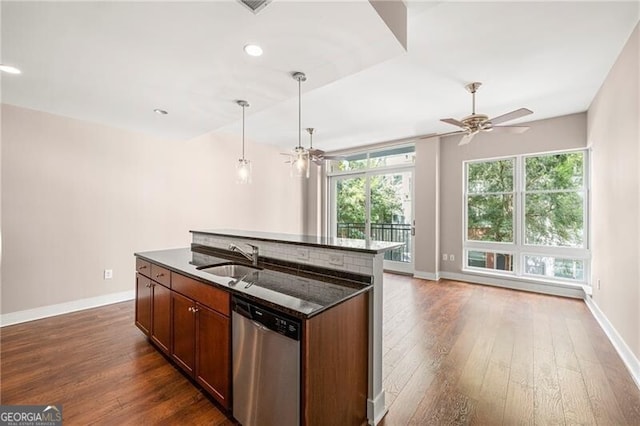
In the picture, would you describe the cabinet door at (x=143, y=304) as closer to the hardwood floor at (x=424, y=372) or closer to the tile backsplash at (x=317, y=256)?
the hardwood floor at (x=424, y=372)

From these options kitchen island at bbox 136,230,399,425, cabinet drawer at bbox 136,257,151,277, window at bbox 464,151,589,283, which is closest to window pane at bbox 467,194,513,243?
window at bbox 464,151,589,283

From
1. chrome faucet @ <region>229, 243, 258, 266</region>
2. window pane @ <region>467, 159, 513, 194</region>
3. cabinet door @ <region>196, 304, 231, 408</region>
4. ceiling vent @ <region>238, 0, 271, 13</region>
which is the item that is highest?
ceiling vent @ <region>238, 0, 271, 13</region>

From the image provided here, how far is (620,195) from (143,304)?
486cm

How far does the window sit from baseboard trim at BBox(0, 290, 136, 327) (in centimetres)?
594

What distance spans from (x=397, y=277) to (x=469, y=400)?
12.1 feet

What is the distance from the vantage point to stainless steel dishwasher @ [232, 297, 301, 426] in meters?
1.38

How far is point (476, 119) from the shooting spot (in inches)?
126

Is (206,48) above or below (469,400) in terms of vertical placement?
above

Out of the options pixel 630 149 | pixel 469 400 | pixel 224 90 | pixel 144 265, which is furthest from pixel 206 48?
pixel 630 149

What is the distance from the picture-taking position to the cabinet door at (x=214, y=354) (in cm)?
175

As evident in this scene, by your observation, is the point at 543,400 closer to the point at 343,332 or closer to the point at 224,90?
the point at 343,332

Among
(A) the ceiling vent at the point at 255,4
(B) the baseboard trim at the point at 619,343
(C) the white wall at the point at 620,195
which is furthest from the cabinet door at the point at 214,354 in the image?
(C) the white wall at the point at 620,195

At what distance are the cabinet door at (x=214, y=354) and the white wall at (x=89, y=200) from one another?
296 cm

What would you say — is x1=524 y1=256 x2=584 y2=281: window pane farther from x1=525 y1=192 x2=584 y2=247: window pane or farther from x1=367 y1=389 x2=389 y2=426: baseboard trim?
x1=367 y1=389 x2=389 y2=426: baseboard trim
